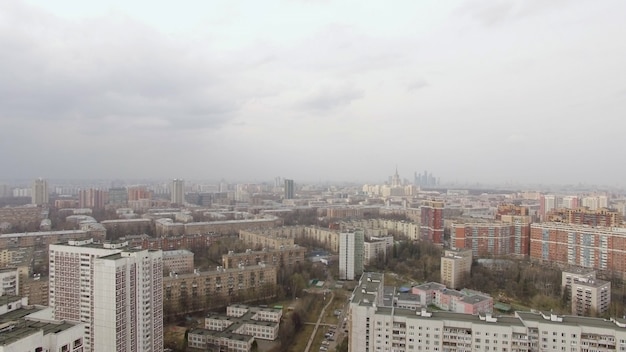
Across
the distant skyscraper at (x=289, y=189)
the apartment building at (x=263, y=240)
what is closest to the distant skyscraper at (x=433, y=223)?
the apartment building at (x=263, y=240)

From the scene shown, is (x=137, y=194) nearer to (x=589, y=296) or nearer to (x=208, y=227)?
(x=208, y=227)

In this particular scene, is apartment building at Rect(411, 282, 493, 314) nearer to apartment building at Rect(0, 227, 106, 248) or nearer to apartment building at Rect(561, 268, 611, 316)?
apartment building at Rect(561, 268, 611, 316)

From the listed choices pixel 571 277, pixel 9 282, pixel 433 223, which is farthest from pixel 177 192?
pixel 571 277

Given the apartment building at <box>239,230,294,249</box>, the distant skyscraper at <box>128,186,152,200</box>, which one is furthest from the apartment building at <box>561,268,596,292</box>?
the distant skyscraper at <box>128,186,152,200</box>

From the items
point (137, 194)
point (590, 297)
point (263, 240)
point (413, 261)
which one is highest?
point (137, 194)

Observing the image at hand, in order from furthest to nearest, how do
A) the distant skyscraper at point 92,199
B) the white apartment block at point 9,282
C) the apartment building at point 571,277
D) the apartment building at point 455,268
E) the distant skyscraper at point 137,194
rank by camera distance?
the distant skyscraper at point 137,194, the distant skyscraper at point 92,199, the apartment building at point 455,268, the apartment building at point 571,277, the white apartment block at point 9,282

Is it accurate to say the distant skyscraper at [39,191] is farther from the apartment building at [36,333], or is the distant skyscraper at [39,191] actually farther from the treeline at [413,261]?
the apartment building at [36,333]

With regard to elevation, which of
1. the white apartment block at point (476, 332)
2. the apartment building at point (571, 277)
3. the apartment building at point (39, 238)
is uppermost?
the white apartment block at point (476, 332)
